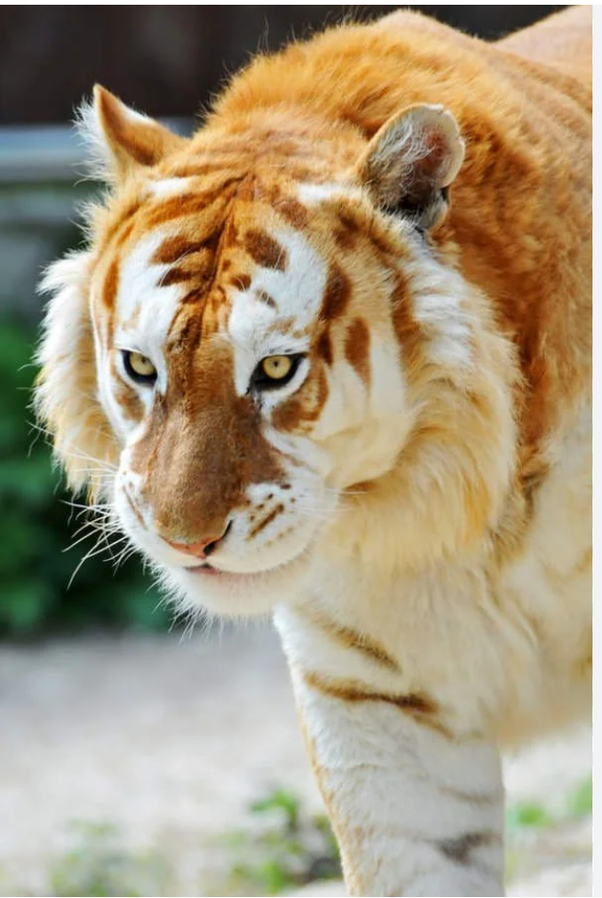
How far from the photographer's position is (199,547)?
228 centimetres

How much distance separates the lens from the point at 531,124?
8.60 ft

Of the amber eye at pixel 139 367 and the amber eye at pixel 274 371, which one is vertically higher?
the amber eye at pixel 274 371

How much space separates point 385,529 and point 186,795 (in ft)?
8.99

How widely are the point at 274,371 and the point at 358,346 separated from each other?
16 cm

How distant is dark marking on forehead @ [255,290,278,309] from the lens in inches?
89.6

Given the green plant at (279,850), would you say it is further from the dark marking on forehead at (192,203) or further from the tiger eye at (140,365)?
the dark marking on forehead at (192,203)

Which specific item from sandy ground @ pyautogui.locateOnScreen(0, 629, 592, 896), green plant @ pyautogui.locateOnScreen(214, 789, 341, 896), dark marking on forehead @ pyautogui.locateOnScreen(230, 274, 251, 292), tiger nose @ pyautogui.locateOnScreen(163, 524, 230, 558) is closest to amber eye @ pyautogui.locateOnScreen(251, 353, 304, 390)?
dark marking on forehead @ pyautogui.locateOnScreen(230, 274, 251, 292)

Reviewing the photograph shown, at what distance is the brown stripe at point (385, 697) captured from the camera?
2.75 m

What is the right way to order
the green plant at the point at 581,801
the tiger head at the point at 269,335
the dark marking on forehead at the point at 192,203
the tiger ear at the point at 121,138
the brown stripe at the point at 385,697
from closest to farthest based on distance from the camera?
the tiger head at the point at 269,335 < the dark marking on forehead at the point at 192,203 < the tiger ear at the point at 121,138 < the brown stripe at the point at 385,697 < the green plant at the point at 581,801

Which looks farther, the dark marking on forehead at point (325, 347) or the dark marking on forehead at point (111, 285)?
the dark marking on forehead at point (111, 285)

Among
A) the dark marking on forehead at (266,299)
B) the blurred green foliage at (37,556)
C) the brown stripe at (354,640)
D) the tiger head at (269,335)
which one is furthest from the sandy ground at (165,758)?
the dark marking on forehead at (266,299)

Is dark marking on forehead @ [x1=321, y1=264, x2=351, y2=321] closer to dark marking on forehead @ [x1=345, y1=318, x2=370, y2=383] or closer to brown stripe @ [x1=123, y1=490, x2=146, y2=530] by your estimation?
dark marking on forehead @ [x1=345, y1=318, x2=370, y2=383]

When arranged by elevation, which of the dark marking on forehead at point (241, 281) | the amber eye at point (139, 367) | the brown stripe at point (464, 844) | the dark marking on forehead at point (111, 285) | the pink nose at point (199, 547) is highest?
the dark marking on forehead at point (241, 281)

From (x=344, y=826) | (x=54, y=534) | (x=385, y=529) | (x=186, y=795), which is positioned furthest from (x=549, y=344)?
(x=54, y=534)
